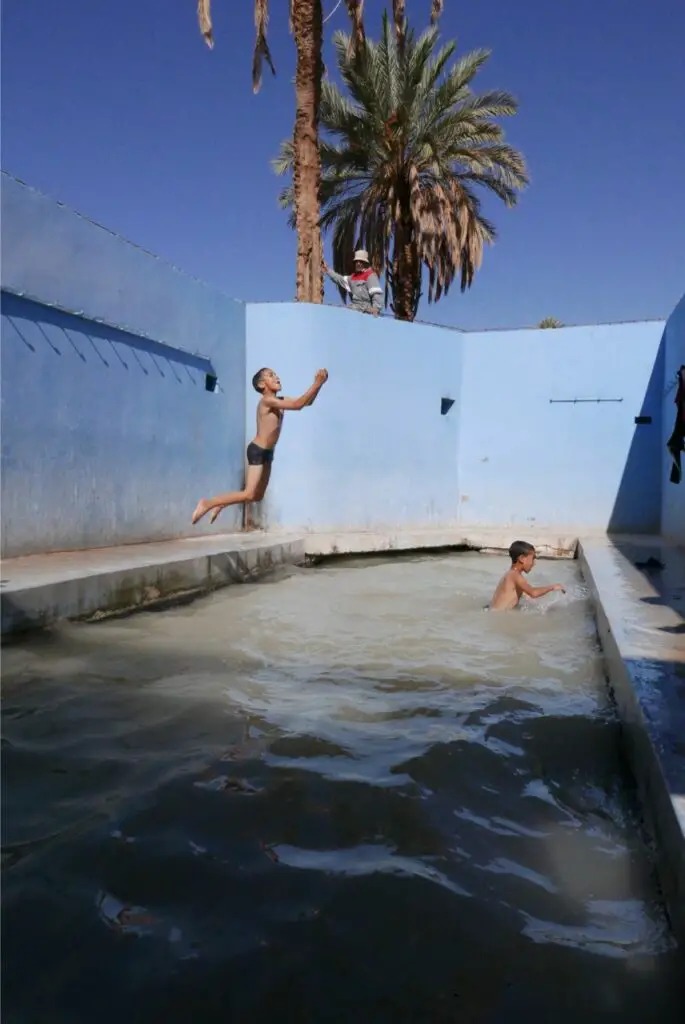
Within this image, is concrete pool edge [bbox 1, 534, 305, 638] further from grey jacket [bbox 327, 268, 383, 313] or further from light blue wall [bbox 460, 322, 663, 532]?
light blue wall [bbox 460, 322, 663, 532]

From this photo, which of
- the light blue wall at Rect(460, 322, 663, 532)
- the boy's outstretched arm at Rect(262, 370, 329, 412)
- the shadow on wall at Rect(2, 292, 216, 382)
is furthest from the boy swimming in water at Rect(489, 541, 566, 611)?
the light blue wall at Rect(460, 322, 663, 532)

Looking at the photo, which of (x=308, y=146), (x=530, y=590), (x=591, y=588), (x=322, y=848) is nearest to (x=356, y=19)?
(x=308, y=146)

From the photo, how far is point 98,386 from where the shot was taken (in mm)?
9172

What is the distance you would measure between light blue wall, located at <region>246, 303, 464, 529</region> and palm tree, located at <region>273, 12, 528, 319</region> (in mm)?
5108

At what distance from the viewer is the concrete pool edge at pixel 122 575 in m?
5.83

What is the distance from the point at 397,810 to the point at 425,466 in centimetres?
1121

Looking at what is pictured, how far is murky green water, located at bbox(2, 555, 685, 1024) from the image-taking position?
1966 millimetres

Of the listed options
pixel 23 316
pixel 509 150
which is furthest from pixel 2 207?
pixel 509 150

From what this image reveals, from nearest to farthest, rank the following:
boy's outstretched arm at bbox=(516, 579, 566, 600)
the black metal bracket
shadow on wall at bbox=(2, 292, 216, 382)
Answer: boy's outstretched arm at bbox=(516, 579, 566, 600) < shadow on wall at bbox=(2, 292, 216, 382) < the black metal bracket

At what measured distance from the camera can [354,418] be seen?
41.9 ft

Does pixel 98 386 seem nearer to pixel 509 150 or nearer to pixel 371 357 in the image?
pixel 371 357

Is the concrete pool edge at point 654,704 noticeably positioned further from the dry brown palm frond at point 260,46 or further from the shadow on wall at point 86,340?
the dry brown palm frond at point 260,46

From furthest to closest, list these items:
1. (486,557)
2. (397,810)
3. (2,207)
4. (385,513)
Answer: (385,513)
(486,557)
(2,207)
(397,810)

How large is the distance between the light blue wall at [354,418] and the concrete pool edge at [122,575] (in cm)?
183
